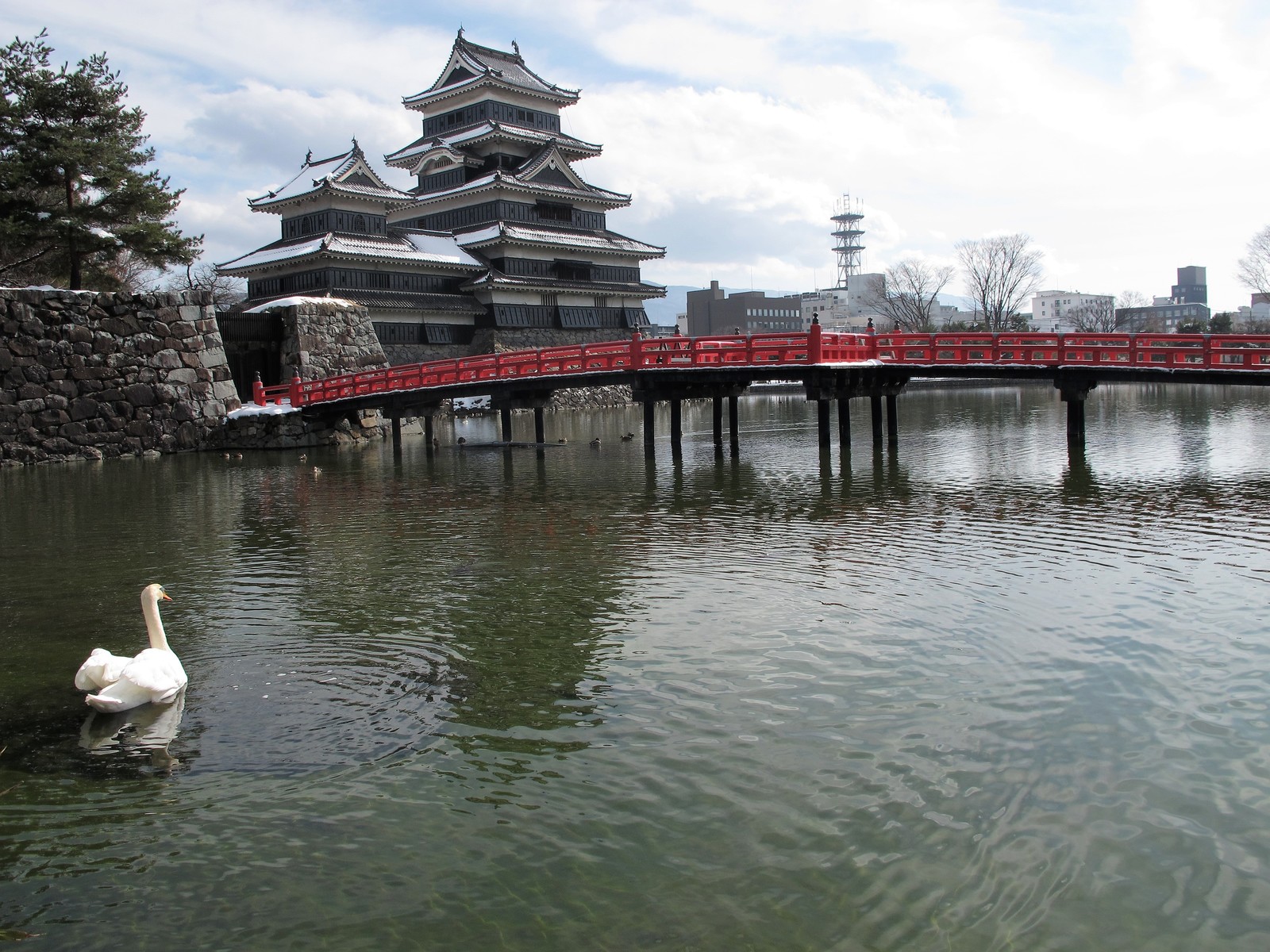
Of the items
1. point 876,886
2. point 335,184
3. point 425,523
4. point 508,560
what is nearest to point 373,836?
point 876,886

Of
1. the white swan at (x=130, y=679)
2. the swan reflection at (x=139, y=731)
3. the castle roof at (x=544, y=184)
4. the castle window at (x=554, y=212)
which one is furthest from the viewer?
the castle window at (x=554, y=212)

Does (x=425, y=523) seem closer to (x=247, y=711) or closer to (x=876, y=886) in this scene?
(x=247, y=711)

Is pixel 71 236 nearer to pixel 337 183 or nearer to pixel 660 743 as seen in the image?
pixel 337 183

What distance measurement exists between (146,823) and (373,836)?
57.6 inches

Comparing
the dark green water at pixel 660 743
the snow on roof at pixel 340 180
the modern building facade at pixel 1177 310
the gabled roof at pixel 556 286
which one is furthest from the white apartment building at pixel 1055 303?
the dark green water at pixel 660 743

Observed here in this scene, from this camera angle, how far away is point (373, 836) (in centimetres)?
596

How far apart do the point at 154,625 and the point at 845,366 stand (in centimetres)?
1865

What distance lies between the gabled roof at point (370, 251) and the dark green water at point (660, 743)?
1400 inches

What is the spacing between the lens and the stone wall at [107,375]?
29.6 metres

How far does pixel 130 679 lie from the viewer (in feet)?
25.1

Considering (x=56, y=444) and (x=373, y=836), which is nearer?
(x=373, y=836)

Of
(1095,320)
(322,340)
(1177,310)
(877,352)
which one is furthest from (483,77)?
(1177,310)

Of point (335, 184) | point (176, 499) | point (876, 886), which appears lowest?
point (876, 886)

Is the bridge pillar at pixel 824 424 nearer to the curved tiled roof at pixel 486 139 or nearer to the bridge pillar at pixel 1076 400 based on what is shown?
the bridge pillar at pixel 1076 400
